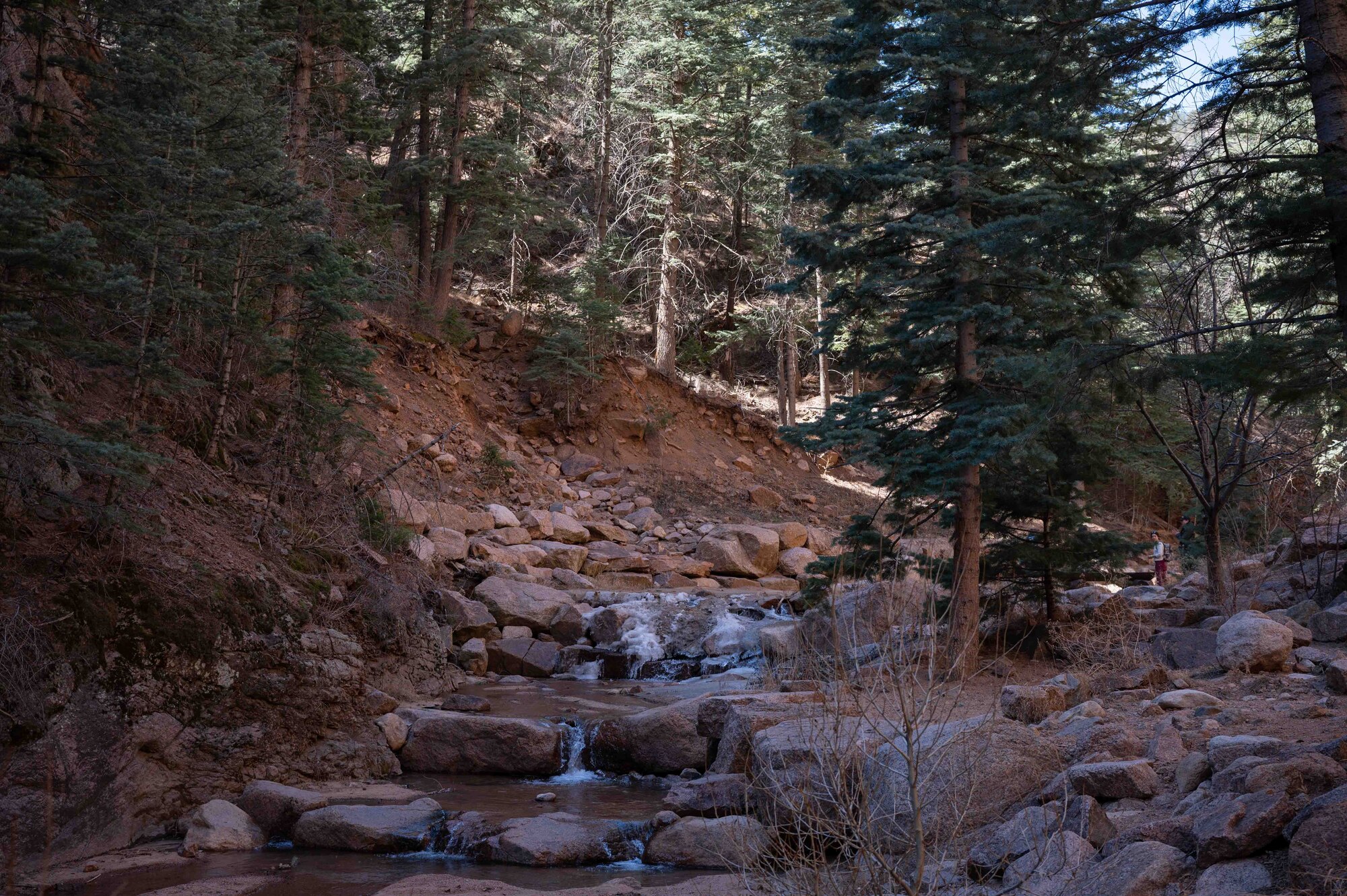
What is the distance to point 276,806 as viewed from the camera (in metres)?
8.16

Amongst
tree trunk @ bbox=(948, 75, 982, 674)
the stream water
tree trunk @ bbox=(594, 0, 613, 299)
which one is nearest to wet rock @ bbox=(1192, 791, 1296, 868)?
the stream water

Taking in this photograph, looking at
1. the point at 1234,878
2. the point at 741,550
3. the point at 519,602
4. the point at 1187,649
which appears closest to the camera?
the point at 1234,878

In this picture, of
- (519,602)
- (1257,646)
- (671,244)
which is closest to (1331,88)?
(1257,646)

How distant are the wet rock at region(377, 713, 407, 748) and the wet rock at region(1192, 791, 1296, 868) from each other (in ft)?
25.5

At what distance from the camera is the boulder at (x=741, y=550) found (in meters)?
20.6

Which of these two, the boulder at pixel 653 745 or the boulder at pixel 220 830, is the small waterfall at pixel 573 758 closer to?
the boulder at pixel 653 745

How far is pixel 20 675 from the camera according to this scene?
7352 millimetres

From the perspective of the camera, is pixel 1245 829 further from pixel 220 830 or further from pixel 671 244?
pixel 671 244

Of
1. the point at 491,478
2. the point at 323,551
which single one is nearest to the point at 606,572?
the point at 491,478

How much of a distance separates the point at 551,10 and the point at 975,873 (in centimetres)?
2588

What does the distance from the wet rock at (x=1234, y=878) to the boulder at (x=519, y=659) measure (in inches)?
433

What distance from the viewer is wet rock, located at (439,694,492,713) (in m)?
11.6

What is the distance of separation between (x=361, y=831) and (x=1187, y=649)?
26.9 feet

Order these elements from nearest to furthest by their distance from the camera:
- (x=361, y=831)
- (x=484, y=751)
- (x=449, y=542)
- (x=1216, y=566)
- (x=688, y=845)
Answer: (x=688, y=845) < (x=361, y=831) < (x=484, y=751) < (x=1216, y=566) < (x=449, y=542)
